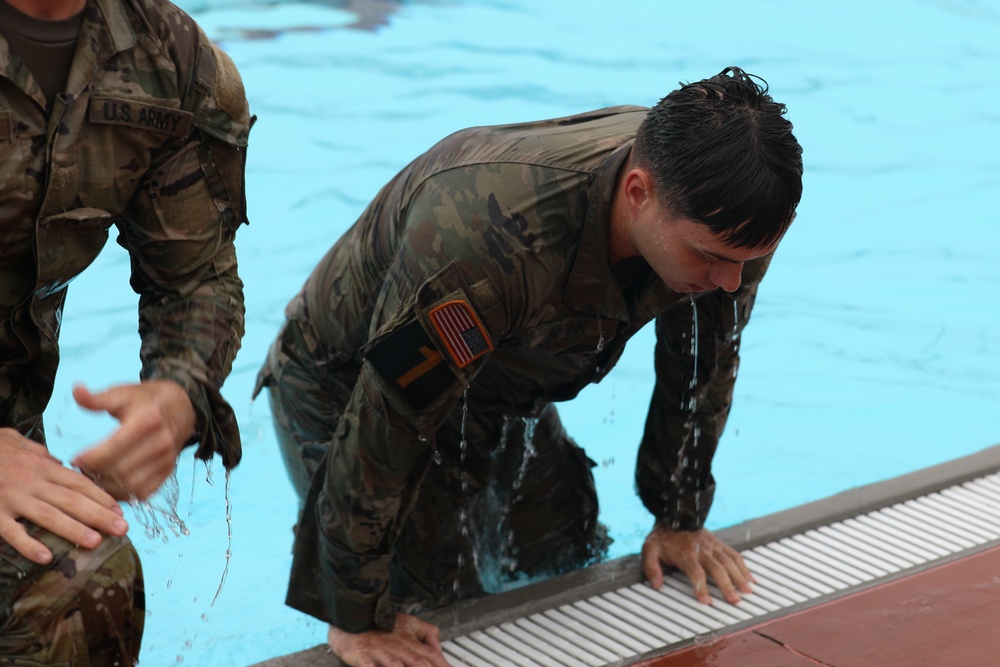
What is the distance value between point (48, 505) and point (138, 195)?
50cm

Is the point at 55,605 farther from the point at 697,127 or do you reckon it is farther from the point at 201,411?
the point at 697,127

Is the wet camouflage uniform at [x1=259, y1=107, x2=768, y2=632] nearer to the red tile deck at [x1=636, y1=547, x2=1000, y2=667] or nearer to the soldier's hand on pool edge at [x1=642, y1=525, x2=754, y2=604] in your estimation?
the soldier's hand on pool edge at [x1=642, y1=525, x2=754, y2=604]

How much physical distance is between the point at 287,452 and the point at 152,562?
4.85ft

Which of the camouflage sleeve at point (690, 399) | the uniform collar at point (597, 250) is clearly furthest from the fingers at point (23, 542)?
the camouflage sleeve at point (690, 399)

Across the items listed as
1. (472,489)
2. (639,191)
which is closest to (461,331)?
(639,191)

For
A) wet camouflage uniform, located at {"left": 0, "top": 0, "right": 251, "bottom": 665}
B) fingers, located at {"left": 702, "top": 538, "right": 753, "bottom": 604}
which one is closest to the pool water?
wet camouflage uniform, located at {"left": 0, "top": 0, "right": 251, "bottom": 665}

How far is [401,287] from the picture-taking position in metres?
2.38

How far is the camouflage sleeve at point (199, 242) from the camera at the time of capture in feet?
6.15

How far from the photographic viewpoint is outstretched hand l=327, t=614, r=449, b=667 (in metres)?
2.73

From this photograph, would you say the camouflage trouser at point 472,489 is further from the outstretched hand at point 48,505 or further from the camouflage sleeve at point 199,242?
the outstretched hand at point 48,505

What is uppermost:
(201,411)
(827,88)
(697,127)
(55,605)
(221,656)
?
(827,88)

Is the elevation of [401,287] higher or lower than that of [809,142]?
lower

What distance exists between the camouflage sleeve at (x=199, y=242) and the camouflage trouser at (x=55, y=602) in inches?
10.9

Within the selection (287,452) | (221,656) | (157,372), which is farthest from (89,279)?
(157,372)
